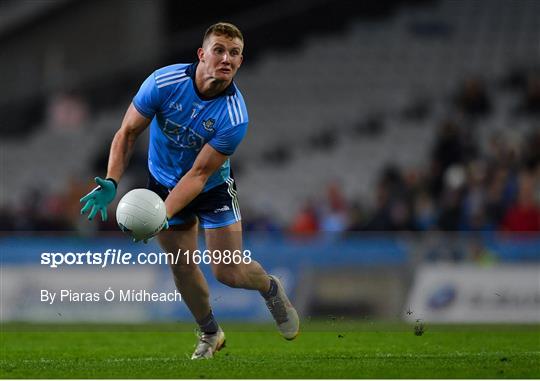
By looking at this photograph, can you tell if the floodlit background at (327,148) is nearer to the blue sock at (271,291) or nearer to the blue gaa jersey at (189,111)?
the blue sock at (271,291)

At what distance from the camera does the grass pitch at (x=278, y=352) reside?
8906 millimetres

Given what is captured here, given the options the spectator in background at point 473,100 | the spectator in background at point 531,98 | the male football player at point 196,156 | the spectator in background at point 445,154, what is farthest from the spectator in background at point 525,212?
the male football player at point 196,156

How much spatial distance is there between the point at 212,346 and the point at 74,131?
16.2 m

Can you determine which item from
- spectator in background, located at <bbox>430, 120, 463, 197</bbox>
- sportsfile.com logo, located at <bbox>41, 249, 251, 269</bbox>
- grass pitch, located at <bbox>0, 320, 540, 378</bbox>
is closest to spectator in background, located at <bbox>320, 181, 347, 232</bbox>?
spectator in background, located at <bbox>430, 120, 463, 197</bbox>

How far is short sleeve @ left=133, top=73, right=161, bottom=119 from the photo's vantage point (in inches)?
379

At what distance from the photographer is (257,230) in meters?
19.2

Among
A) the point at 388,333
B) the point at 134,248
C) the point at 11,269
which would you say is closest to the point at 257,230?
the point at 134,248

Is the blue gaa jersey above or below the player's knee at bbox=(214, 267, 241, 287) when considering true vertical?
above

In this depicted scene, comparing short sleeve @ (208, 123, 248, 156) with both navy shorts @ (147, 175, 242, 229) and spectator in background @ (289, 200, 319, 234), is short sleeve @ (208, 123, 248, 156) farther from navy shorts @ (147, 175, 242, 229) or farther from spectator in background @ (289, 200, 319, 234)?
spectator in background @ (289, 200, 319, 234)

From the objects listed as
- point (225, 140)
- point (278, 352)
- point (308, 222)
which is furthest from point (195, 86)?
point (308, 222)

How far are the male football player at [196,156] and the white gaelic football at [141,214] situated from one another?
29cm

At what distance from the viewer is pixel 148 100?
9641mm

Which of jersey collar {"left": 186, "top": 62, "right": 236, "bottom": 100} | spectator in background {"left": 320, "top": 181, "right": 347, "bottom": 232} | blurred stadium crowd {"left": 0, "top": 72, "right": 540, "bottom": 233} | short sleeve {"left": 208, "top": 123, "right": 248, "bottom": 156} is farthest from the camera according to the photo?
spectator in background {"left": 320, "top": 181, "right": 347, "bottom": 232}

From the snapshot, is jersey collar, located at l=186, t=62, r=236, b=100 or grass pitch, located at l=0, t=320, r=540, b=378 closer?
grass pitch, located at l=0, t=320, r=540, b=378
